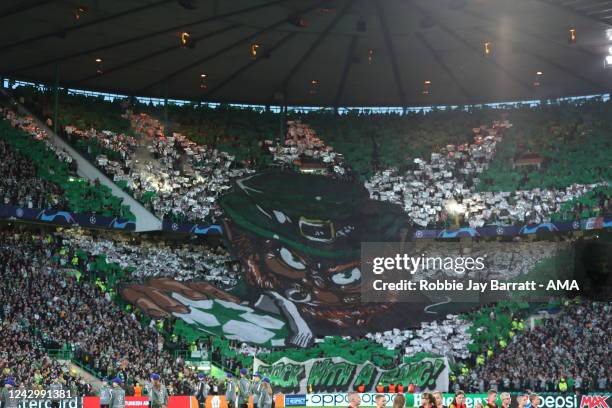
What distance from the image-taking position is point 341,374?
46719 millimetres

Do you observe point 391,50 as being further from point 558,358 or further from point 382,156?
point 558,358

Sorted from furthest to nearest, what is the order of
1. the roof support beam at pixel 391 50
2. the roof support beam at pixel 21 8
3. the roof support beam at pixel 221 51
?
the roof support beam at pixel 221 51, the roof support beam at pixel 391 50, the roof support beam at pixel 21 8

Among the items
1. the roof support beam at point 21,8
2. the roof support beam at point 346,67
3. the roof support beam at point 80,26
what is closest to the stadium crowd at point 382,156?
the roof support beam at point 346,67

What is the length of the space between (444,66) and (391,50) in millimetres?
4369

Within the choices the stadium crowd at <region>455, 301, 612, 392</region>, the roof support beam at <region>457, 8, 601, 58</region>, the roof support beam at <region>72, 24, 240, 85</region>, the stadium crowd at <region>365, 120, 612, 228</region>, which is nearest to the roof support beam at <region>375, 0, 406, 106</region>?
the roof support beam at <region>457, 8, 601, 58</region>

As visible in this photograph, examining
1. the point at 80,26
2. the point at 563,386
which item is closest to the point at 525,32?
the point at 563,386

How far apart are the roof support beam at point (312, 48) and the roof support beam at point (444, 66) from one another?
14.2 ft

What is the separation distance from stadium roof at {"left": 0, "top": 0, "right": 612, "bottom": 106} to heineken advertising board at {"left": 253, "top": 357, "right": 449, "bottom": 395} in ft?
51.1

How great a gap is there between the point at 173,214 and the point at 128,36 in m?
11.7

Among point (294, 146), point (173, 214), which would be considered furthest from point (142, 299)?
point (294, 146)

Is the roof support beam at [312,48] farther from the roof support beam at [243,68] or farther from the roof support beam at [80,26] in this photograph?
the roof support beam at [80,26]

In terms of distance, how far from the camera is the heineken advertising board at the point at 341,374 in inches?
1812

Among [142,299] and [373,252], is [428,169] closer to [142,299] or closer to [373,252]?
[373,252]

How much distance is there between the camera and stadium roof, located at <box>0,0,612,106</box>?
4125cm
